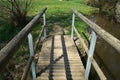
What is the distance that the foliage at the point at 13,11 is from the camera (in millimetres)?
9102

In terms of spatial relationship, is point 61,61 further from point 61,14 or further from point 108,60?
point 61,14

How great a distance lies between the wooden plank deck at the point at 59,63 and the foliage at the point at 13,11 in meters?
3.86

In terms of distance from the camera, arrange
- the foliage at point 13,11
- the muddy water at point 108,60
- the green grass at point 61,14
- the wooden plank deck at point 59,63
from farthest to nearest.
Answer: the green grass at point 61,14
the foliage at point 13,11
the muddy water at point 108,60
the wooden plank deck at point 59,63

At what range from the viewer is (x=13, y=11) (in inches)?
361

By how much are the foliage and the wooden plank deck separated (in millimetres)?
3857

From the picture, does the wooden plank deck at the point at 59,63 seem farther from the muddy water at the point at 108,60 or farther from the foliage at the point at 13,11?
the foliage at the point at 13,11

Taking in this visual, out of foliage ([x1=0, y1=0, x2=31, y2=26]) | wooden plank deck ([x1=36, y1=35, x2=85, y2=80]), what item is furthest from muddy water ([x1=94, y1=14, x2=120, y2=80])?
foliage ([x1=0, y1=0, x2=31, y2=26])

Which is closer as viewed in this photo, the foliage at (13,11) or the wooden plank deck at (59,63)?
the wooden plank deck at (59,63)

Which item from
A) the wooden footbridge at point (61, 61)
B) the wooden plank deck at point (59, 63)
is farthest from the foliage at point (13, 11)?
the wooden footbridge at point (61, 61)

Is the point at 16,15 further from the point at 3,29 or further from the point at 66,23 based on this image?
the point at 66,23

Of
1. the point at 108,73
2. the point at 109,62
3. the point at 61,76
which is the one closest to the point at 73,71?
the point at 61,76

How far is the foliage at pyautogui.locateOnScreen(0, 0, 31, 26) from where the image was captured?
29.9ft

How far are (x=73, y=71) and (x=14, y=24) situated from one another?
6.52 metres

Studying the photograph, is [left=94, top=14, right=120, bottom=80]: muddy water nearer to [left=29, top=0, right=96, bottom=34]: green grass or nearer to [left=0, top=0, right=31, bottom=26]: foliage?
[left=29, top=0, right=96, bottom=34]: green grass
